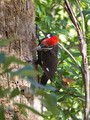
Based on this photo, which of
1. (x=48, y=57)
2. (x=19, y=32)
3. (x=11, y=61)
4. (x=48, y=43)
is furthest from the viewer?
(x=48, y=57)

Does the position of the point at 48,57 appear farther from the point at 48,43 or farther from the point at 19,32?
the point at 19,32

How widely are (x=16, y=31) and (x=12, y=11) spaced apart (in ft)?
0.50

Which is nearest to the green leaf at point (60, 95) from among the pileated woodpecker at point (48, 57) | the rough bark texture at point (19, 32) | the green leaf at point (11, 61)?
the pileated woodpecker at point (48, 57)

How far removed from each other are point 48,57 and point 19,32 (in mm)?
642

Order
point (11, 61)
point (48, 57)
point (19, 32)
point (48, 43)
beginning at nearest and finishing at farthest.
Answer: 1. point (11, 61)
2. point (19, 32)
3. point (48, 43)
4. point (48, 57)

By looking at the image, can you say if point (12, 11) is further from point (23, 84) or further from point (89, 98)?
point (89, 98)

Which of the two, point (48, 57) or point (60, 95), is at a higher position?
point (48, 57)

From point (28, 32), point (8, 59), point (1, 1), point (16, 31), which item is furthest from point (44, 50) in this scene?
point (8, 59)

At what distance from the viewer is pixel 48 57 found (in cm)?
191

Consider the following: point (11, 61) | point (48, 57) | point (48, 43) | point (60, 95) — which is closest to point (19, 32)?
point (48, 43)

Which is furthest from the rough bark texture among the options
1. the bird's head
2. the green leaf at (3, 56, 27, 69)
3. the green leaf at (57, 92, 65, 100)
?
the green leaf at (3, 56, 27, 69)

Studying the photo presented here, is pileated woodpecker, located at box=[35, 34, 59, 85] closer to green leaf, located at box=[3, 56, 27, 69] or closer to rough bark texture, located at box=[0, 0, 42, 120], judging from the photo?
rough bark texture, located at box=[0, 0, 42, 120]

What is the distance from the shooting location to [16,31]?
1305mm

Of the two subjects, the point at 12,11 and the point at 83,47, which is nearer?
the point at 12,11
